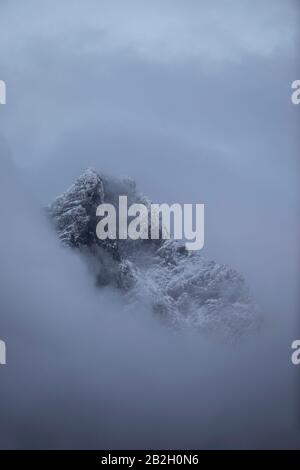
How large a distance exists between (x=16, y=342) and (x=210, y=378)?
5.13 m

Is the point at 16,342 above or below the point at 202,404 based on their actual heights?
above

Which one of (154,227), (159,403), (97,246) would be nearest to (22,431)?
(159,403)

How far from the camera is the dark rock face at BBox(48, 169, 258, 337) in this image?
79.5 feet

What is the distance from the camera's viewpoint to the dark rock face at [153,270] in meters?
24.2

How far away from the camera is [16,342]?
48.3ft

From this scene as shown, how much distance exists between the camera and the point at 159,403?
1493 centimetres

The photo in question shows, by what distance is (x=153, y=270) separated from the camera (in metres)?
43.2

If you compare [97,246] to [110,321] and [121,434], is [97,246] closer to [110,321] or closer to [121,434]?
[110,321]
